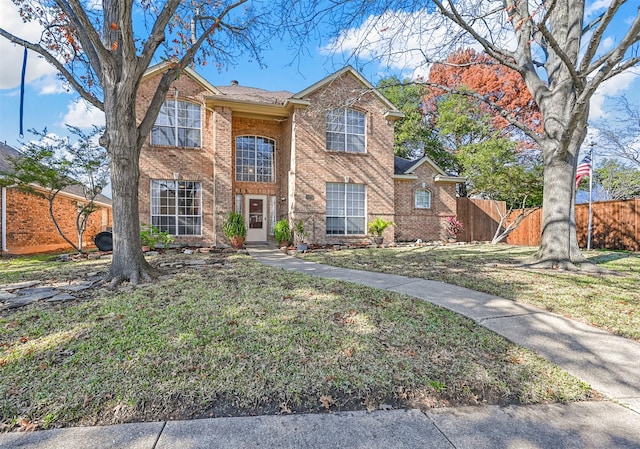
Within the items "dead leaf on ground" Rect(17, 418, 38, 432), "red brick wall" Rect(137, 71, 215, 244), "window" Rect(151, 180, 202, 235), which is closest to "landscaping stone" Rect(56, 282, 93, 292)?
"dead leaf on ground" Rect(17, 418, 38, 432)

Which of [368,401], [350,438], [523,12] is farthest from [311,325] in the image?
[523,12]

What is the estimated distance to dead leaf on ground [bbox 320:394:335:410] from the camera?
2279 mm

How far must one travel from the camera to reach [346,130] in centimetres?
1364

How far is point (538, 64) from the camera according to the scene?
322 inches

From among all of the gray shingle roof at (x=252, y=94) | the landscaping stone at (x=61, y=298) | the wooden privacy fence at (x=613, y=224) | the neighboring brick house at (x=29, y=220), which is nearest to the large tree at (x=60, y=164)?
the neighboring brick house at (x=29, y=220)

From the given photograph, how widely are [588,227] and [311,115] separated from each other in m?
12.5

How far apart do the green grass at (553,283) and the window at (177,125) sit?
775cm

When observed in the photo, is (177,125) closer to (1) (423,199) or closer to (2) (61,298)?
(2) (61,298)

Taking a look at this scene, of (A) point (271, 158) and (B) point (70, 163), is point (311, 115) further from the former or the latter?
(B) point (70, 163)

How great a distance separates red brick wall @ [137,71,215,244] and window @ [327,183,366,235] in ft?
16.1

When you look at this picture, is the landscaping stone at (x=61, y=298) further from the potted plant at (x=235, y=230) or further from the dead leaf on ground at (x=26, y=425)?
the potted plant at (x=235, y=230)

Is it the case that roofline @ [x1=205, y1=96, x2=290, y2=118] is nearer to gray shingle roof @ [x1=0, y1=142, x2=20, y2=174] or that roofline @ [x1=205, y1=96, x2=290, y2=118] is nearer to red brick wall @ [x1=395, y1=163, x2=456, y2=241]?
red brick wall @ [x1=395, y1=163, x2=456, y2=241]

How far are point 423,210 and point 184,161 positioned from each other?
1120cm

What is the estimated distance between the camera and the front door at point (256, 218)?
1395cm
